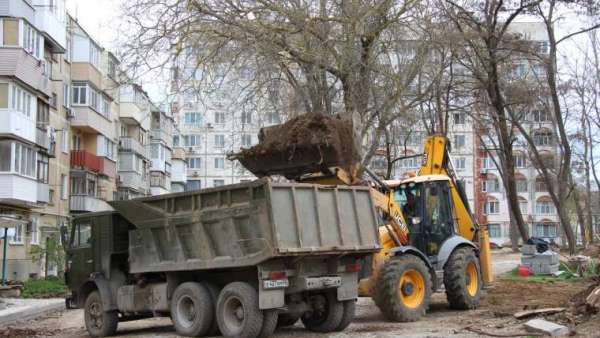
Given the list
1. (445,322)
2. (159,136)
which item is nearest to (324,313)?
(445,322)

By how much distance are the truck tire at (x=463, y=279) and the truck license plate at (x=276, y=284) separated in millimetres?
5383

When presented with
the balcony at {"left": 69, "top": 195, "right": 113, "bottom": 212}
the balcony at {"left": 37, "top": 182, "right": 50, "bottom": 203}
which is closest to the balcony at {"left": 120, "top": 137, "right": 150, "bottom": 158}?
the balcony at {"left": 69, "top": 195, "right": 113, "bottom": 212}

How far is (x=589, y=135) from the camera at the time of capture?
4241cm

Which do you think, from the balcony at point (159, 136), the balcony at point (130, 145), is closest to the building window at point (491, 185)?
the balcony at point (159, 136)

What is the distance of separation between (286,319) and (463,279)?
4562mm

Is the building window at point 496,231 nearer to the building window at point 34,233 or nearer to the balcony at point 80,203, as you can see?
the balcony at point 80,203

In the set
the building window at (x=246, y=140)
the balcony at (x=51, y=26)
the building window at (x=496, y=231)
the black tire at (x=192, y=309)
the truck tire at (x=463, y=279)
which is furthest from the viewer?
the building window at (x=496, y=231)

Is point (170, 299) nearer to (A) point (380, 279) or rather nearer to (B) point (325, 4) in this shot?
(A) point (380, 279)

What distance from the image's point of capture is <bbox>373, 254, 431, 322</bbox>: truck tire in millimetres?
13875

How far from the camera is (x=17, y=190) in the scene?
33.4 meters

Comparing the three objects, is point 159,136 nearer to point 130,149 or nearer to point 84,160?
point 130,149

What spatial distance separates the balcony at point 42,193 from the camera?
1449 inches

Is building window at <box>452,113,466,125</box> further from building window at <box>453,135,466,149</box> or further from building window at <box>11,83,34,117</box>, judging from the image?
building window at <box>11,83,34,117</box>

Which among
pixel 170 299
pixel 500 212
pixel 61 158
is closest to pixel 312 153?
pixel 170 299
